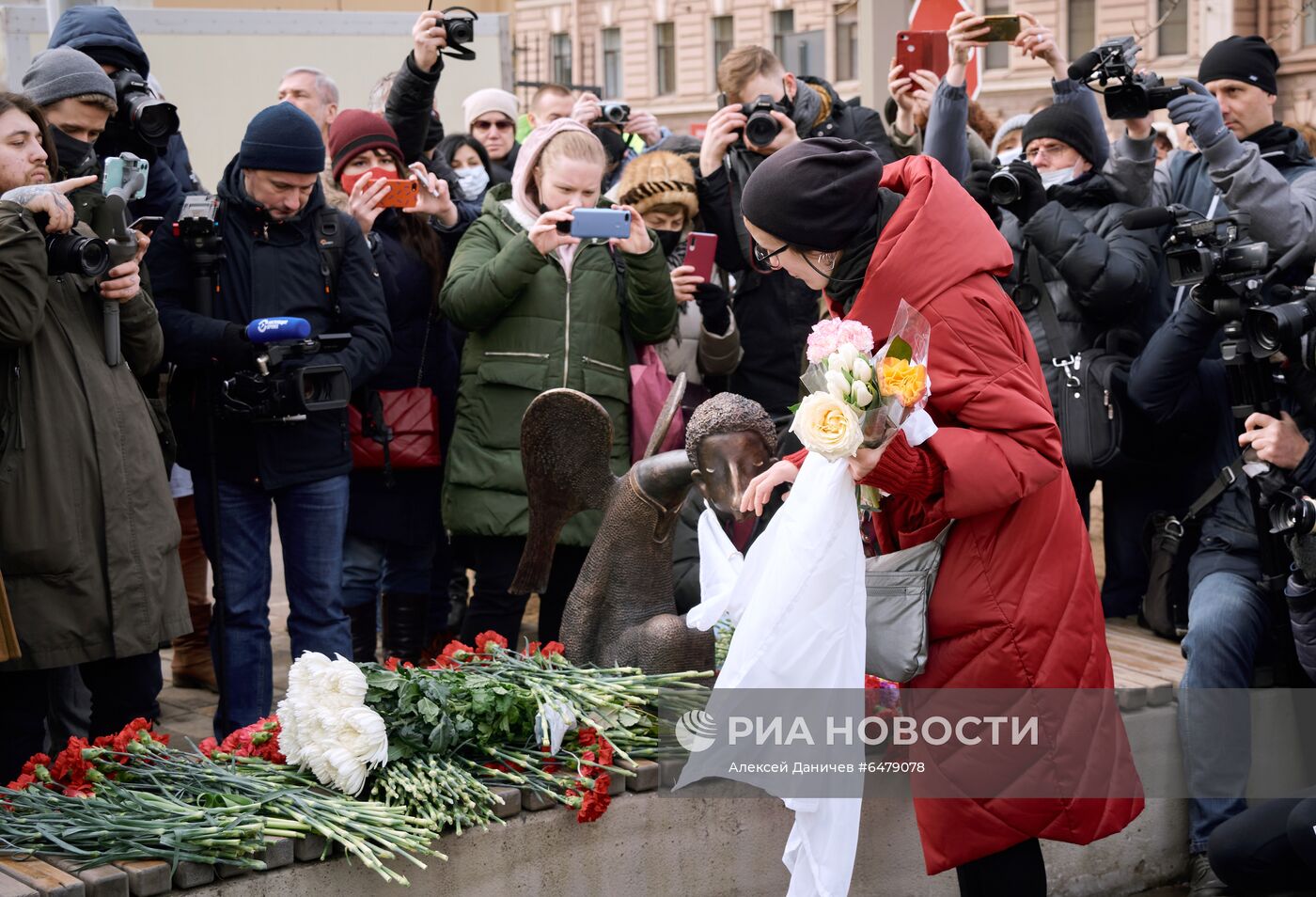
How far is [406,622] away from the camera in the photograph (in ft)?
19.0

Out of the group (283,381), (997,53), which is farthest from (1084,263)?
(997,53)

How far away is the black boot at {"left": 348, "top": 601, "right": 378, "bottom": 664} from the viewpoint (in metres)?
5.69

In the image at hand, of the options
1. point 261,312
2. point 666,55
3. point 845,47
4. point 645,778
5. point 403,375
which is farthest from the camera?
point 666,55

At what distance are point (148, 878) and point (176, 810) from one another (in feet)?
0.68

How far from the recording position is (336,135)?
5609mm

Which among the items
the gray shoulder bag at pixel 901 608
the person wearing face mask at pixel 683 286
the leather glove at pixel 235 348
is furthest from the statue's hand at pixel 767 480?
the person wearing face mask at pixel 683 286

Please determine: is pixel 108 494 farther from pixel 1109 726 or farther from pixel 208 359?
pixel 1109 726

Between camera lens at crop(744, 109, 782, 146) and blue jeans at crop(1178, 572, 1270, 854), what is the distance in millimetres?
2232

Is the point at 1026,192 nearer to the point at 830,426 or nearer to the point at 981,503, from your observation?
the point at 981,503

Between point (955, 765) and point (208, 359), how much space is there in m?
2.72

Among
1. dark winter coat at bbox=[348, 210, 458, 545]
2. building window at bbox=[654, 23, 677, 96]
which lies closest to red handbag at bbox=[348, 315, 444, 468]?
dark winter coat at bbox=[348, 210, 458, 545]

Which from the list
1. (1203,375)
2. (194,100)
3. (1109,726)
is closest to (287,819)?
(1109,726)

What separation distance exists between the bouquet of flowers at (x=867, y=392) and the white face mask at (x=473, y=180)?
427 centimetres

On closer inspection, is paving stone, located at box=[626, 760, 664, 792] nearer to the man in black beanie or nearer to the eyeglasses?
the eyeglasses
